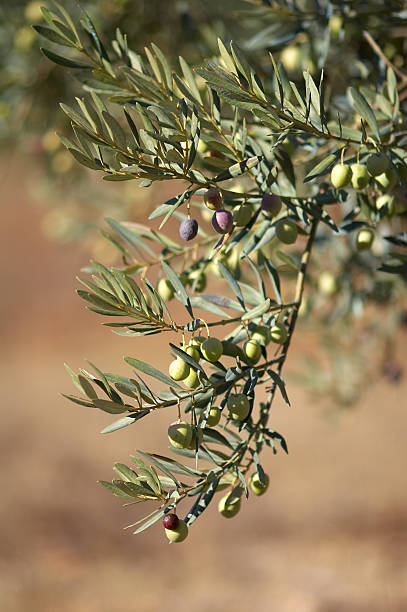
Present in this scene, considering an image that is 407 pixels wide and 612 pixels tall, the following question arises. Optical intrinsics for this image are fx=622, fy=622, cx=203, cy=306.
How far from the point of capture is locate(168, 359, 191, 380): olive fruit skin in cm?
35

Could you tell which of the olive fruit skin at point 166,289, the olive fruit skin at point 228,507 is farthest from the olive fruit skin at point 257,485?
the olive fruit skin at point 166,289

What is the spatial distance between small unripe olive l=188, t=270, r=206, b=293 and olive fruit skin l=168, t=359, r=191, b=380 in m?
0.14

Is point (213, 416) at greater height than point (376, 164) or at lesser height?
lesser

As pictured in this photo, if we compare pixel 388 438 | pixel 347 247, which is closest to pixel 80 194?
pixel 347 247

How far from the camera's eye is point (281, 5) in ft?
1.90

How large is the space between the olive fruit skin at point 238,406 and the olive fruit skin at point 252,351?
0.03m

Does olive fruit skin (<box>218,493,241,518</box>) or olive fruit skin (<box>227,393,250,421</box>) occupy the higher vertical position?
olive fruit skin (<box>227,393,250,421</box>)

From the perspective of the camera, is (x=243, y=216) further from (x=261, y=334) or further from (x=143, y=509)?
(x=143, y=509)

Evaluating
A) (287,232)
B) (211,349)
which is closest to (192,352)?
(211,349)

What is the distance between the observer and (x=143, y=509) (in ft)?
4.42

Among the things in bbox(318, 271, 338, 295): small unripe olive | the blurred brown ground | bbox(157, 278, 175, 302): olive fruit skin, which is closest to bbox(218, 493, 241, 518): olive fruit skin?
bbox(157, 278, 175, 302): olive fruit skin

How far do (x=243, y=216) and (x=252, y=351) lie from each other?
9cm

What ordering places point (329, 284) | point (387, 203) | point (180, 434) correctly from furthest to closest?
point (329, 284), point (387, 203), point (180, 434)

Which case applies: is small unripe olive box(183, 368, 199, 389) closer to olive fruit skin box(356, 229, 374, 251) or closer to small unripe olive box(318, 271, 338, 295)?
olive fruit skin box(356, 229, 374, 251)
